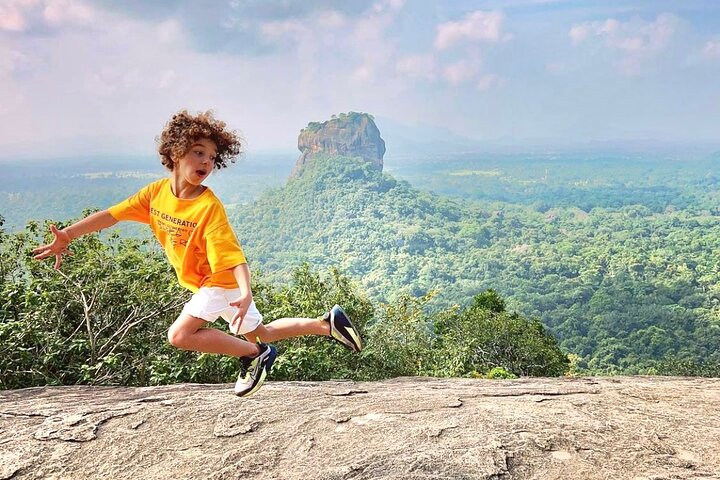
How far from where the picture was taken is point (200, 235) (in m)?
2.94

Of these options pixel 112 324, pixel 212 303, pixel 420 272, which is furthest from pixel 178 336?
pixel 420 272

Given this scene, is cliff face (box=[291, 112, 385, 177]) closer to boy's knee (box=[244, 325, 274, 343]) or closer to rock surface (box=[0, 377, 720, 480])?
rock surface (box=[0, 377, 720, 480])

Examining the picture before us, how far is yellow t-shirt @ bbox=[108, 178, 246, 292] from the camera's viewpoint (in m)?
2.90

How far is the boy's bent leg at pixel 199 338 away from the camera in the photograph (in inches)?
120

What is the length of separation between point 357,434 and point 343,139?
84341mm

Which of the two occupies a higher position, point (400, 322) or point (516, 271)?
point (400, 322)

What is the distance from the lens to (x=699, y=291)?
46.5 m

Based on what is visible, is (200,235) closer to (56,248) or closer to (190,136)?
(190,136)

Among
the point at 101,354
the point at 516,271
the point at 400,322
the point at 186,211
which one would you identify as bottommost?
the point at 516,271

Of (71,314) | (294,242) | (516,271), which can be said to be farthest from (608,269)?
(71,314)

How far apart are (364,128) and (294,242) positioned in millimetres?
25682

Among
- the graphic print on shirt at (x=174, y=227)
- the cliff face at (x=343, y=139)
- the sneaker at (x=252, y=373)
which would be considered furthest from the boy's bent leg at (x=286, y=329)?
the cliff face at (x=343, y=139)

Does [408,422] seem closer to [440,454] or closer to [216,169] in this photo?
[440,454]

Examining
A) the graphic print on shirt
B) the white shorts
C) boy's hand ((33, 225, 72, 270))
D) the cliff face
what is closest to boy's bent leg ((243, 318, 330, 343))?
the white shorts
